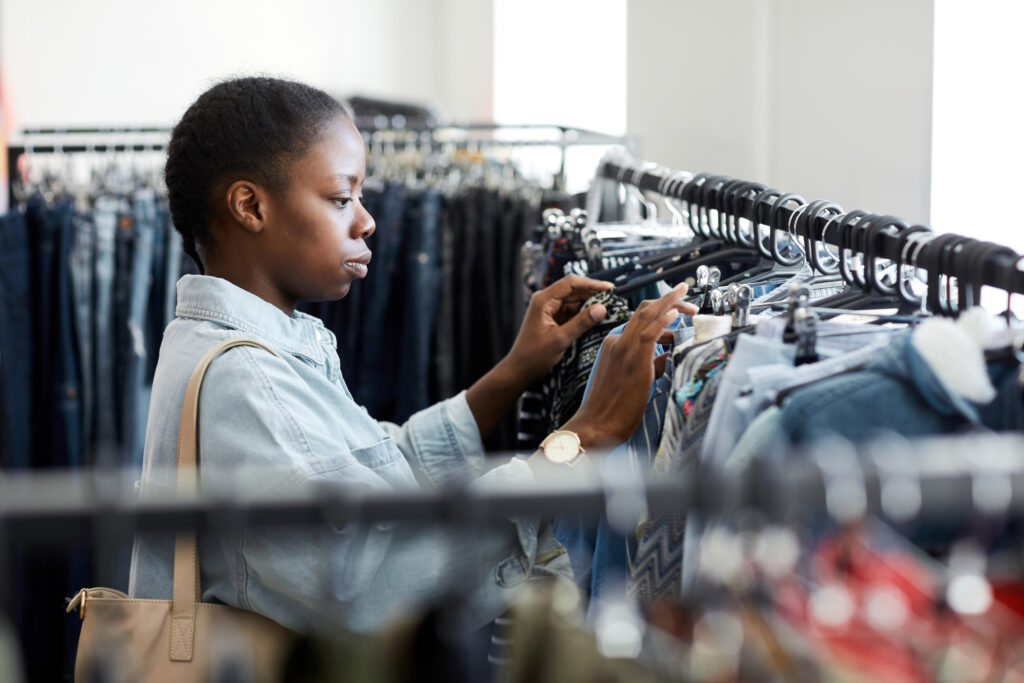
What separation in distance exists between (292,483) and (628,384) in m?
0.37

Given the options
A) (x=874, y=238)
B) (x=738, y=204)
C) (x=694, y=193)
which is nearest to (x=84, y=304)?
(x=694, y=193)

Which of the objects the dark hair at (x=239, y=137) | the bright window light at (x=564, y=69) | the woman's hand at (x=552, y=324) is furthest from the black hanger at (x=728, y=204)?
the bright window light at (x=564, y=69)

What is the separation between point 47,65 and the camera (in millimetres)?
4188

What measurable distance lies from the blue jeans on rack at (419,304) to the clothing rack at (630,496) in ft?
5.94

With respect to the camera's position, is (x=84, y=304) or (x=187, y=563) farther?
(x=84, y=304)

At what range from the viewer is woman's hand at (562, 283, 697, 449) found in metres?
1.16

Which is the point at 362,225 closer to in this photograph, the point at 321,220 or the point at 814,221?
the point at 321,220

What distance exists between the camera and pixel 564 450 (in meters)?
A: 1.12

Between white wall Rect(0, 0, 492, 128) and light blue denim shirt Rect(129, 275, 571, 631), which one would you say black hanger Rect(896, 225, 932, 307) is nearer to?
light blue denim shirt Rect(129, 275, 571, 631)

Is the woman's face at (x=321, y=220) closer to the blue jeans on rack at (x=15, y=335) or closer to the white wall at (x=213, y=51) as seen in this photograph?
the blue jeans on rack at (x=15, y=335)

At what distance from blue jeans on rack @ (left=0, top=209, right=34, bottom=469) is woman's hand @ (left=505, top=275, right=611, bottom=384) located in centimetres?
135

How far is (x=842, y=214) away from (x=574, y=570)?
1.69ft

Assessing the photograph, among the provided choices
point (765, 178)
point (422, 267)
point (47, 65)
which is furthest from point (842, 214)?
point (47, 65)

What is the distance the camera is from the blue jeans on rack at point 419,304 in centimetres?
240
